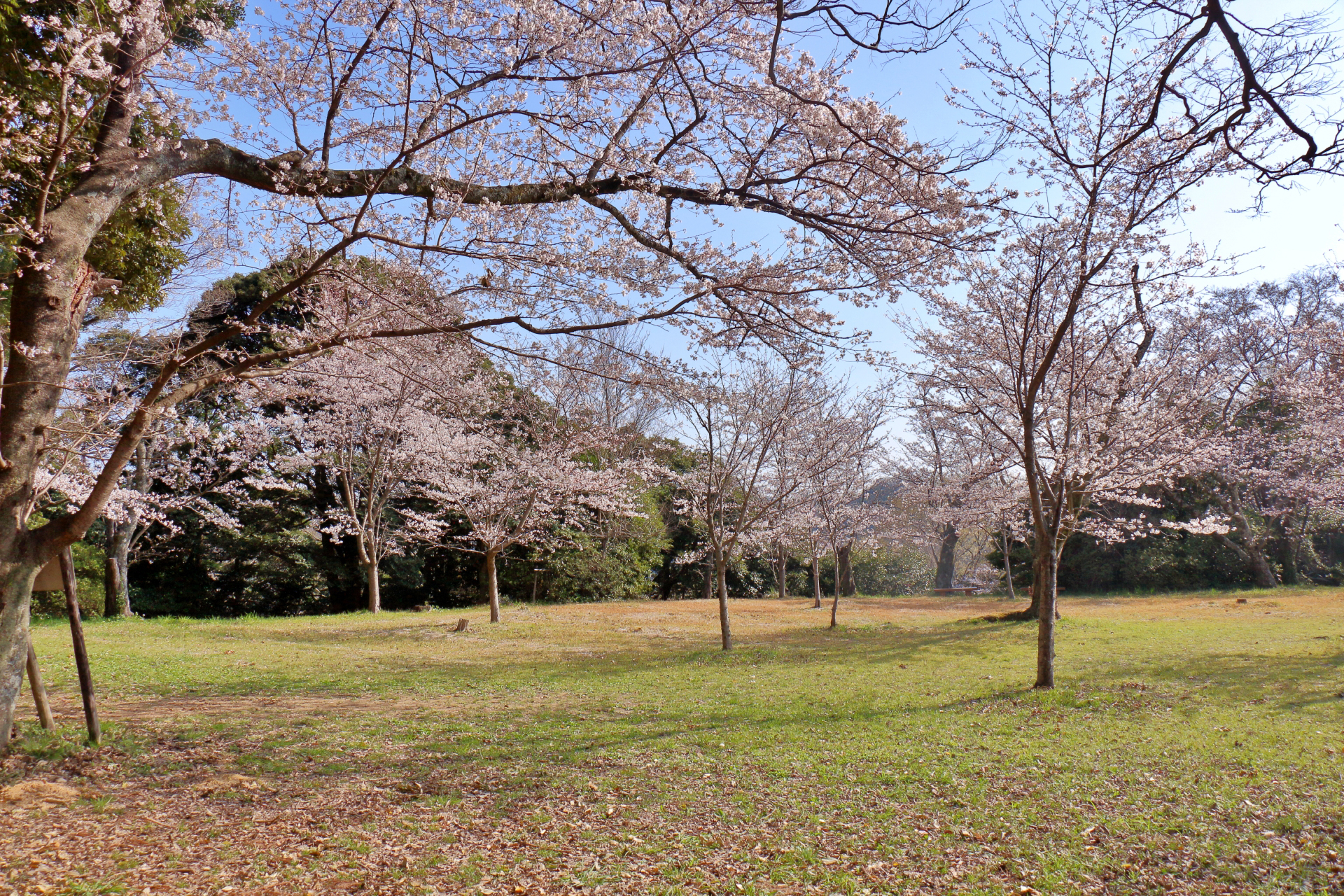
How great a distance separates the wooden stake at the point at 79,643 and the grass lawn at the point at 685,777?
18 centimetres

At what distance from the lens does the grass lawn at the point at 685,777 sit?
331cm

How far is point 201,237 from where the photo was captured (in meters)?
5.94

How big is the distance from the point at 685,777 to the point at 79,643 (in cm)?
397

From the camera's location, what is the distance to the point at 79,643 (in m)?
4.46

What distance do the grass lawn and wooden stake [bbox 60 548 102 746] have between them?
180 mm

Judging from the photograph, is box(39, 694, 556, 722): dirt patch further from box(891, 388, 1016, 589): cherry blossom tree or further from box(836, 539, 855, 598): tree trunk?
box(836, 539, 855, 598): tree trunk

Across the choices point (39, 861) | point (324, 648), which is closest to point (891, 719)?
point (39, 861)

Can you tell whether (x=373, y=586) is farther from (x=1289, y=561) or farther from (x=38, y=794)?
(x=1289, y=561)

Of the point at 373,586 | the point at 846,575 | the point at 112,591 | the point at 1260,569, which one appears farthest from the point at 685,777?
the point at 846,575

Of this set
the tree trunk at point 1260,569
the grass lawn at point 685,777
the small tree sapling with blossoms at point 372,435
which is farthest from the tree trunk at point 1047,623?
the tree trunk at point 1260,569

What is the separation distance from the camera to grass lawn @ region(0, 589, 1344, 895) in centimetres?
331

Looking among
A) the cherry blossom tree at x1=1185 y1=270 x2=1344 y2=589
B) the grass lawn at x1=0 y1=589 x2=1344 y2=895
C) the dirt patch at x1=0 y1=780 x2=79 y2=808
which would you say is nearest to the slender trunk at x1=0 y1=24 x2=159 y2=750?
the dirt patch at x1=0 y1=780 x2=79 y2=808

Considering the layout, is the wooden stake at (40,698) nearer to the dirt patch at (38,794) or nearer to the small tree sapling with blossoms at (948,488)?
the dirt patch at (38,794)

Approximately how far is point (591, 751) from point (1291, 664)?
885 centimetres
